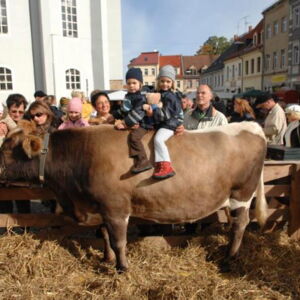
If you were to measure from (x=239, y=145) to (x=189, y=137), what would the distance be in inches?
20.8

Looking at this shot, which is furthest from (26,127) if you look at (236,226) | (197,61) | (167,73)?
(197,61)

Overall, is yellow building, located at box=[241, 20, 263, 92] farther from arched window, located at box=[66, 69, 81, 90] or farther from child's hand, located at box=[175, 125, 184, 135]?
child's hand, located at box=[175, 125, 184, 135]

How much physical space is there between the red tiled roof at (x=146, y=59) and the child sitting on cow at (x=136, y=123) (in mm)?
81717

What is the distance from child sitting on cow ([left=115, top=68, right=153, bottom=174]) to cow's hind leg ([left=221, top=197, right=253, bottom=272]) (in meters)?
1.13

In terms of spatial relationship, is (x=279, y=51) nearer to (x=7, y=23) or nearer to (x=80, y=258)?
(x=7, y=23)

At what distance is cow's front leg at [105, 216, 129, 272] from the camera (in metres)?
3.10

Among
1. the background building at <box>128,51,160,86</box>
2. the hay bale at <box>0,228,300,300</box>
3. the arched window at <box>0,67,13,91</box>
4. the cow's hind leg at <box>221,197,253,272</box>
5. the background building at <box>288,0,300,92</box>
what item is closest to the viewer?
the hay bale at <box>0,228,300,300</box>

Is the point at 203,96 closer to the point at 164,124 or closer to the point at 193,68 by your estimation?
the point at 164,124

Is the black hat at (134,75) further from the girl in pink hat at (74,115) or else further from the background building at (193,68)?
the background building at (193,68)

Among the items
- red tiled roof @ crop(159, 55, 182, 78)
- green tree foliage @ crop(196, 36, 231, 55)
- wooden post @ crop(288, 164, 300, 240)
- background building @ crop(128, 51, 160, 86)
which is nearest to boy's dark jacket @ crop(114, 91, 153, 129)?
wooden post @ crop(288, 164, 300, 240)

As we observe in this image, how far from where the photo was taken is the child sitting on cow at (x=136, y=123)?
3.01 metres

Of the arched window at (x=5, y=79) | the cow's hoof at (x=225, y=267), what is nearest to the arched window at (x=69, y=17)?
the arched window at (x=5, y=79)

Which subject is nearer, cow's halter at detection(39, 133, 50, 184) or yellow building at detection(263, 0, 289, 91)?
cow's halter at detection(39, 133, 50, 184)

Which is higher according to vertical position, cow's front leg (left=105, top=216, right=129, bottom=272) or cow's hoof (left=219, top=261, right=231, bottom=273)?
cow's front leg (left=105, top=216, right=129, bottom=272)
